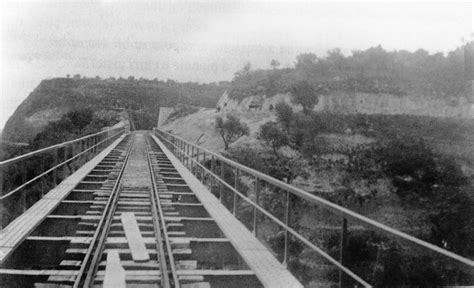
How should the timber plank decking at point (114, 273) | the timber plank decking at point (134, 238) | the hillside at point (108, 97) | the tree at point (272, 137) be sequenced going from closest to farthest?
1. the timber plank decking at point (114, 273)
2. the timber plank decking at point (134, 238)
3. the tree at point (272, 137)
4. the hillside at point (108, 97)

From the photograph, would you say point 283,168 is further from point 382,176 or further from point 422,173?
point 422,173

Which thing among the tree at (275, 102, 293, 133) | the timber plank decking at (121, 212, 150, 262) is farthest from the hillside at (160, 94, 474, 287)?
the timber plank decking at (121, 212, 150, 262)

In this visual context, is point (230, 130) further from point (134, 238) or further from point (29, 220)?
point (134, 238)

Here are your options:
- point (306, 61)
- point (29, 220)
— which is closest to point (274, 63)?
point (306, 61)

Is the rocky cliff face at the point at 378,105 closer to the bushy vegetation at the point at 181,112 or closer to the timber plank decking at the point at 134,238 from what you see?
the bushy vegetation at the point at 181,112

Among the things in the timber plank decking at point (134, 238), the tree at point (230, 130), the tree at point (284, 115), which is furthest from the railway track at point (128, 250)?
the tree at point (284, 115)

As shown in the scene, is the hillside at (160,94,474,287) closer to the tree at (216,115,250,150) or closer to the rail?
the tree at (216,115,250,150)

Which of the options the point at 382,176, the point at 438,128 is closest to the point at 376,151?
the point at 382,176
